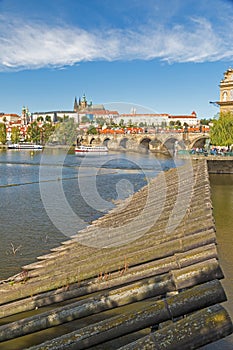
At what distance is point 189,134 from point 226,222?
7391 cm

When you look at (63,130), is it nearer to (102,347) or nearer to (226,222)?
(226,222)

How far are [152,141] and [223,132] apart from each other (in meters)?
50.9

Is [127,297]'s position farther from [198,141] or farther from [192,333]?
[198,141]

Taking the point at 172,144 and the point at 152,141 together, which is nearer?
the point at 172,144

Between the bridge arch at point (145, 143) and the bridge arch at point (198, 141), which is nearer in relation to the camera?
the bridge arch at point (198, 141)

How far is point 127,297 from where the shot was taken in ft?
15.4

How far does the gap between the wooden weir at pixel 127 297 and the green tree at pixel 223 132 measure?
154ft

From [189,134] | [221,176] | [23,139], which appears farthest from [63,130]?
[221,176]

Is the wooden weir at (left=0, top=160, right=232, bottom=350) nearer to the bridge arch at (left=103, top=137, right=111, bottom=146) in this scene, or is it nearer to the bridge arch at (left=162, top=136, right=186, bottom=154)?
the bridge arch at (left=162, top=136, right=186, bottom=154)

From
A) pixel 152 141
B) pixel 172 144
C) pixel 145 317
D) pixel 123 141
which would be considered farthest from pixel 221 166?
pixel 123 141

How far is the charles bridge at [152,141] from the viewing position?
285ft

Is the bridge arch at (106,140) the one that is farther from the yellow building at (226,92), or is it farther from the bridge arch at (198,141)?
the yellow building at (226,92)

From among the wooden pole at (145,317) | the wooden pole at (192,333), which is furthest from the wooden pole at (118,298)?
the wooden pole at (192,333)

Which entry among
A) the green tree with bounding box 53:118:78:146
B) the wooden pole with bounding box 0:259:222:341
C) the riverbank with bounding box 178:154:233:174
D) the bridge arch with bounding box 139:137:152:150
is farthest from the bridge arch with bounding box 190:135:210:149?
the wooden pole with bounding box 0:259:222:341
